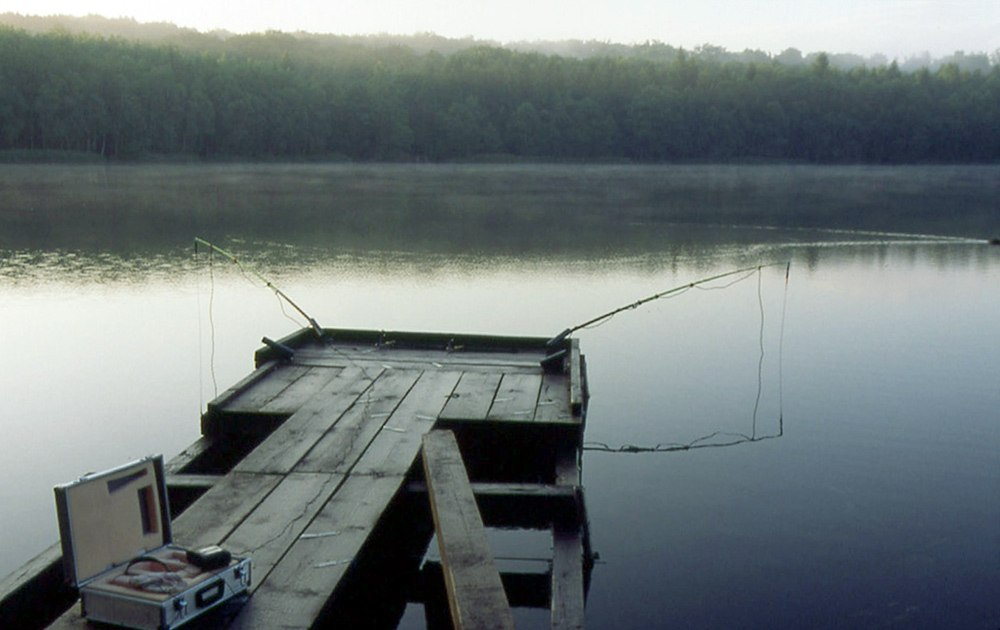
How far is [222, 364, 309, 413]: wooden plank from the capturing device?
26.9 ft

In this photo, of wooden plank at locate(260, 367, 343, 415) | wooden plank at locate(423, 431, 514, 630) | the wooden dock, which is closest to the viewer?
wooden plank at locate(423, 431, 514, 630)

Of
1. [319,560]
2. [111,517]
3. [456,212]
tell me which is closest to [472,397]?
[319,560]

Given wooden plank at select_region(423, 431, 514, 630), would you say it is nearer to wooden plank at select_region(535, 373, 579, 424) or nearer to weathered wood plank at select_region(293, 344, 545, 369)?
wooden plank at select_region(535, 373, 579, 424)

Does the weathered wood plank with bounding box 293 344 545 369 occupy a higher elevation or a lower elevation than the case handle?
lower

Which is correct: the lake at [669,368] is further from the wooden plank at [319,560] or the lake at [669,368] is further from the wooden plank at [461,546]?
the wooden plank at [319,560]

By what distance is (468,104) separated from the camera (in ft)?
371

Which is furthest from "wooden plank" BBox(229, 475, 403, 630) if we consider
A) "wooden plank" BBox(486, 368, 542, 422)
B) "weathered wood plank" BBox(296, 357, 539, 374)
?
"weathered wood plank" BBox(296, 357, 539, 374)

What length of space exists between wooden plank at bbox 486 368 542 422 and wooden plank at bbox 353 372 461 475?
17.4 inches

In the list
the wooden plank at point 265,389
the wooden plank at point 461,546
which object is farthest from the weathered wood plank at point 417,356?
the wooden plank at point 461,546

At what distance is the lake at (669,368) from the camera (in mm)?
6762

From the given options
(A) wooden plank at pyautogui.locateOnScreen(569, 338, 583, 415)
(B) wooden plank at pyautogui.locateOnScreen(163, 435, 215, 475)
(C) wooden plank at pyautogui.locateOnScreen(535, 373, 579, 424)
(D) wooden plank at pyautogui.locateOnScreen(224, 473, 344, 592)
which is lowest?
(B) wooden plank at pyautogui.locateOnScreen(163, 435, 215, 475)

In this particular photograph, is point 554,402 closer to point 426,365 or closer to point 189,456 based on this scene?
point 426,365

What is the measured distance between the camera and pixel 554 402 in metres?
8.42

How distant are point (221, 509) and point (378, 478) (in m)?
1.05
